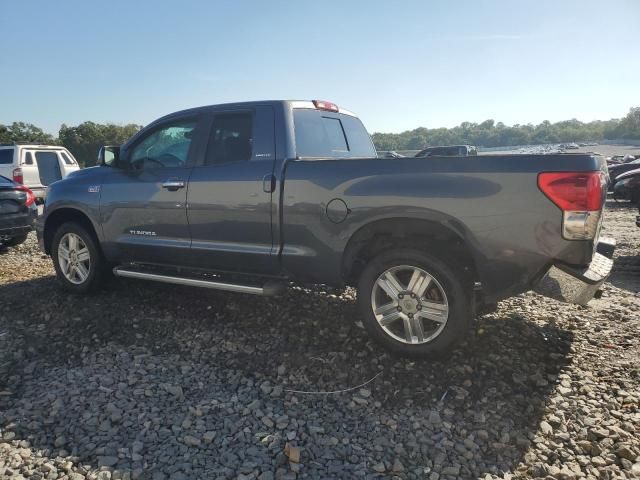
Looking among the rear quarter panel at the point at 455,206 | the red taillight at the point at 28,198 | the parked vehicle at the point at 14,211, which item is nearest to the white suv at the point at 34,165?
the red taillight at the point at 28,198

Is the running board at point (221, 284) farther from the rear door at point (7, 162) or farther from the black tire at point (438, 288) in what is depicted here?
the rear door at point (7, 162)

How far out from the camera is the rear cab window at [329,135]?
13.6 ft

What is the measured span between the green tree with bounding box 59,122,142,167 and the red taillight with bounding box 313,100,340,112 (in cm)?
5894

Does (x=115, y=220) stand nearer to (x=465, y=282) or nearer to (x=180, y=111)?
(x=180, y=111)

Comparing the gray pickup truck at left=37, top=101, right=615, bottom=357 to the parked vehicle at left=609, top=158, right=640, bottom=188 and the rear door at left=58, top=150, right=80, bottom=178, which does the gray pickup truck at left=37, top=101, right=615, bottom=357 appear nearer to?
the rear door at left=58, top=150, right=80, bottom=178

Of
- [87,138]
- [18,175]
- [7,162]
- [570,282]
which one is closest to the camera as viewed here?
[570,282]

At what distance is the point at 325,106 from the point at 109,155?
7.85ft

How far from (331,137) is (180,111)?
59.5 inches

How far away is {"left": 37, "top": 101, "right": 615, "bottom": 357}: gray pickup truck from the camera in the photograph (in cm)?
298

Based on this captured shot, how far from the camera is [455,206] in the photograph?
3.15m

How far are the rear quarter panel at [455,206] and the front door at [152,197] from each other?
1226 mm

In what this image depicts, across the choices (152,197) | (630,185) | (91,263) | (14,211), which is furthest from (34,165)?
(630,185)

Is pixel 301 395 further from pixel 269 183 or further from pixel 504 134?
pixel 504 134

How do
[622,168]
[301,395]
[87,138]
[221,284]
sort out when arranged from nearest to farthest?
[301,395] → [221,284] → [622,168] → [87,138]
